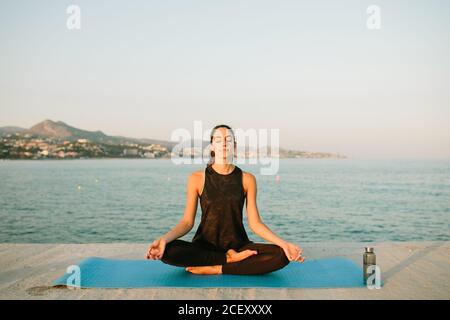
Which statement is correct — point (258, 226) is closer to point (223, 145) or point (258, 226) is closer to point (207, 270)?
point (207, 270)

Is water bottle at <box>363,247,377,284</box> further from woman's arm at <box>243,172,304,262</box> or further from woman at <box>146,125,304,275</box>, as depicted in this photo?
woman at <box>146,125,304,275</box>

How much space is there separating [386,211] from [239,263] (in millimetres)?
23615

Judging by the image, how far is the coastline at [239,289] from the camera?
3797 mm

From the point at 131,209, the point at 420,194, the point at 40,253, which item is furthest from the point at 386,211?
the point at 40,253

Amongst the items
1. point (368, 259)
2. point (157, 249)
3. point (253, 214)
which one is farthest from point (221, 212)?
point (368, 259)

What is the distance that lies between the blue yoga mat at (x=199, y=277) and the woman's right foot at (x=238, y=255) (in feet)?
0.49

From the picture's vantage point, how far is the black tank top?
445 centimetres

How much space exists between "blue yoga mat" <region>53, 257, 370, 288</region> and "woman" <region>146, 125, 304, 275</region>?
12 centimetres

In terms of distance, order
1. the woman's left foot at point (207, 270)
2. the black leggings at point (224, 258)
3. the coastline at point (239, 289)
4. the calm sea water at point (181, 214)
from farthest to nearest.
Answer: the calm sea water at point (181, 214) < the woman's left foot at point (207, 270) < the black leggings at point (224, 258) < the coastline at point (239, 289)

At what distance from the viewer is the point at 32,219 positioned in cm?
2303

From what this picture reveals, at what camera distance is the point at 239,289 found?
393 cm

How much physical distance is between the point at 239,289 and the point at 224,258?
46 centimetres

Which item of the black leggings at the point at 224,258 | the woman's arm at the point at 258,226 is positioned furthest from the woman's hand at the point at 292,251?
the black leggings at the point at 224,258

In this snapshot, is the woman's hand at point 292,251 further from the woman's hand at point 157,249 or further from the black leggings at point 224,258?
the woman's hand at point 157,249
